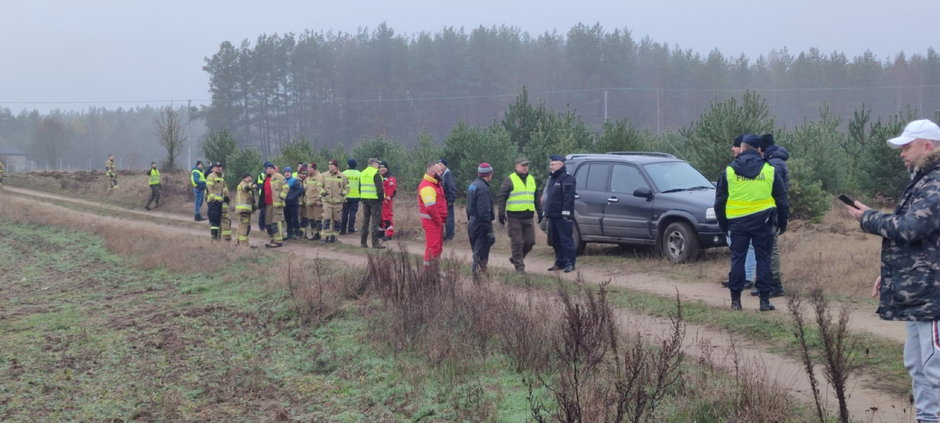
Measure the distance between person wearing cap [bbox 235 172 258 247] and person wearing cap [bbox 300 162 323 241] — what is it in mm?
1610

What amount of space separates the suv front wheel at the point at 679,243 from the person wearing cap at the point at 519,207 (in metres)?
2.16

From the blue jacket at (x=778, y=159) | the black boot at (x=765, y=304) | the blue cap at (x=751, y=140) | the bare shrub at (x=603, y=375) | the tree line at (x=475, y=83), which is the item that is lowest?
the black boot at (x=765, y=304)

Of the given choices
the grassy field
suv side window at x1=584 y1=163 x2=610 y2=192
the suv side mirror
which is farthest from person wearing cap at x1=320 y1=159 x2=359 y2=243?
the suv side mirror

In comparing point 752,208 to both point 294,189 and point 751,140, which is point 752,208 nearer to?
point 751,140

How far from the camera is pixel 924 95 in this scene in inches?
2768

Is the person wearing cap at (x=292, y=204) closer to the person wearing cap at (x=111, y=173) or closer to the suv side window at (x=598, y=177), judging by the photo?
the suv side window at (x=598, y=177)

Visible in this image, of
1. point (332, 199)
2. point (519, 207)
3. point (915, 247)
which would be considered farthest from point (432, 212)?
point (915, 247)

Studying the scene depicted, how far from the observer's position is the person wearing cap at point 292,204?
763 inches

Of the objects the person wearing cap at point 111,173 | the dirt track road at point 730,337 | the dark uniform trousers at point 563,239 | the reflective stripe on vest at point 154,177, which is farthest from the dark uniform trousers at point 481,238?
the person wearing cap at point 111,173

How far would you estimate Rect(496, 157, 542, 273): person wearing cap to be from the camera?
12.8 m

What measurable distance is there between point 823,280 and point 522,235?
4336 mm

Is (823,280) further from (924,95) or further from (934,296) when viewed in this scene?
(924,95)

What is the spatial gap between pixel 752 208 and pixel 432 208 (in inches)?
185

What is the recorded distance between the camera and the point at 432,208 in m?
12.2
